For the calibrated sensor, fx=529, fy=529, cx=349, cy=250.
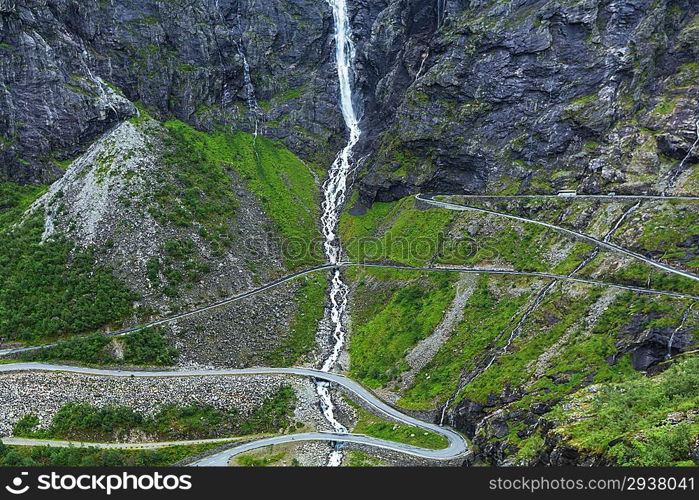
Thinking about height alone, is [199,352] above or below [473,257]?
below

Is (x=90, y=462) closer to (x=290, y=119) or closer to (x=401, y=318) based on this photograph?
(x=401, y=318)

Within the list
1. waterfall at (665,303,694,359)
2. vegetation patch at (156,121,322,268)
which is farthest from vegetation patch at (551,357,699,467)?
vegetation patch at (156,121,322,268)

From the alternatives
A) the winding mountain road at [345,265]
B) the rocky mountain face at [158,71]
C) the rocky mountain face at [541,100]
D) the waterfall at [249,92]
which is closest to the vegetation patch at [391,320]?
the winding mountain road at [345,265]

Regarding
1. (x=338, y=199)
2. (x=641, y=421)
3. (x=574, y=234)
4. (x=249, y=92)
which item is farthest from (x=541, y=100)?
(x=641, y=421)

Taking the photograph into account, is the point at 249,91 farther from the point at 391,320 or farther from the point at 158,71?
the point at 391,320

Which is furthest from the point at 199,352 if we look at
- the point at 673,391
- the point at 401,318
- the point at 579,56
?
the point at 579,56

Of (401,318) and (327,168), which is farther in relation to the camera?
(327,168)

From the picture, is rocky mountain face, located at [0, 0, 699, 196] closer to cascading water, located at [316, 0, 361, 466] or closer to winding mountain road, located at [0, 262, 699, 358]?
cascading water, located at [316, 0, 361, 466]
